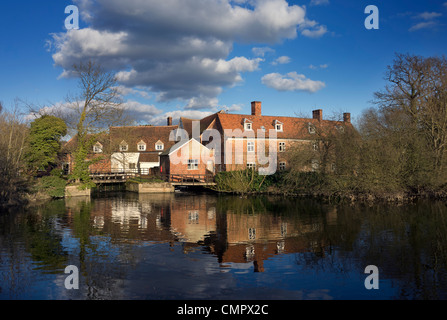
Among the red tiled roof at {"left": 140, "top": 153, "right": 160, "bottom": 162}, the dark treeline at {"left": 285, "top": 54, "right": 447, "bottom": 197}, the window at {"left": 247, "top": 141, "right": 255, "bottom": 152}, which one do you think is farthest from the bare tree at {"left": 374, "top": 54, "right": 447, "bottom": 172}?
the red tiled roof at {"left": 140, "top": 153, "right": 160, "bottom": 162}

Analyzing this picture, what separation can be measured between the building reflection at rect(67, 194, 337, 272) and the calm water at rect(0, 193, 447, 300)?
0.05 metres

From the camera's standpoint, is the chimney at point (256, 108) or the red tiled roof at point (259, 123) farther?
the chimney at point (256, 108)

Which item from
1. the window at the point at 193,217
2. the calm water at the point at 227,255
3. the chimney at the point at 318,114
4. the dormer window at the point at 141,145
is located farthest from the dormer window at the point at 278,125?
the calm water at the point at 227,255

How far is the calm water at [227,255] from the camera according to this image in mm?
8047

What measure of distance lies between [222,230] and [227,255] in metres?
4.56

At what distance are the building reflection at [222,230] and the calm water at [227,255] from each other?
0.15 feet

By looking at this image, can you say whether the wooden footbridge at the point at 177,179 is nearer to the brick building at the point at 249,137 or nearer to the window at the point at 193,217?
the brick building at the point at 249,137

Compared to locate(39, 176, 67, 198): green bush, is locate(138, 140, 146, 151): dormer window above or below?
above

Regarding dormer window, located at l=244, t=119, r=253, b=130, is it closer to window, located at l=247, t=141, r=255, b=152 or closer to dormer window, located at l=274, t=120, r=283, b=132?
window, located at l=247, t=141, r=255, b=152

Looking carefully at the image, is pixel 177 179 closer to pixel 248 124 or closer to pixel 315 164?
pixel 248 124

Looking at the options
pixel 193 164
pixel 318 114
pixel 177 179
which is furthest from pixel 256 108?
pixel 177 179

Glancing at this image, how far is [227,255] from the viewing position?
1126 cm

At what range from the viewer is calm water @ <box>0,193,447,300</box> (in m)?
8.05

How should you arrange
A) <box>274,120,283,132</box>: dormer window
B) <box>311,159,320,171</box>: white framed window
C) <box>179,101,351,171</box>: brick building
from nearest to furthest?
<box>311,159,320,171</box>: white framed window → <box>179,101,351,171</box>: brick building → <box>274,120,283,132</box>: dormer window
